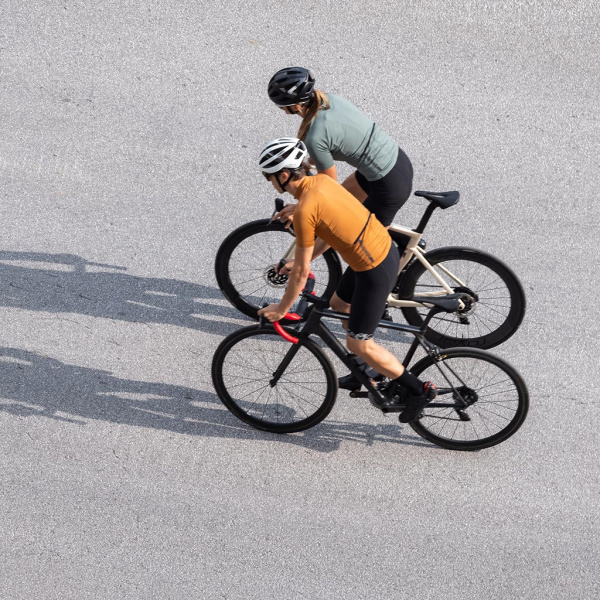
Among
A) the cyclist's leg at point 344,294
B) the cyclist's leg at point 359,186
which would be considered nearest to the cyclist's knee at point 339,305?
the cyclist's leg at point 344,294

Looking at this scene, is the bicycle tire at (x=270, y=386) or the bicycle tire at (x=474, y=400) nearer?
the bicycle tire at (x=474, y=400)

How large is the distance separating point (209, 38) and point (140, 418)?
4.26 m

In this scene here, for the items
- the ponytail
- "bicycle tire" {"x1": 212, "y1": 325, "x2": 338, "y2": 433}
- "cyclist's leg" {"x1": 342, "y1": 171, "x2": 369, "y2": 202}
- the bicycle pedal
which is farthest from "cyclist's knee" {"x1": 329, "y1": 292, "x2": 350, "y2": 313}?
the ponytail

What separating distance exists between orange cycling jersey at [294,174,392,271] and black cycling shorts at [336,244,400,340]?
0.19 feet

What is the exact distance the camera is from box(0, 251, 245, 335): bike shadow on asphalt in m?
6.92

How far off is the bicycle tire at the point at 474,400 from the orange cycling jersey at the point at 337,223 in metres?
0.94

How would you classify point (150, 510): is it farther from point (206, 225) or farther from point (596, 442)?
point (596, 442)

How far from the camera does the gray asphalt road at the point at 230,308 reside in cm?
574

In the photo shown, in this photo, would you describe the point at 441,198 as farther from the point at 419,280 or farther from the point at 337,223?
the point at 337,223

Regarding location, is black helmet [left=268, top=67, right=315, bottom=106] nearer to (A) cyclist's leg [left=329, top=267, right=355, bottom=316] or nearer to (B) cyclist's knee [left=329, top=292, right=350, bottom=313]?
(A) cyclist's leg [left=329, top=267, right=355, bottom=316]

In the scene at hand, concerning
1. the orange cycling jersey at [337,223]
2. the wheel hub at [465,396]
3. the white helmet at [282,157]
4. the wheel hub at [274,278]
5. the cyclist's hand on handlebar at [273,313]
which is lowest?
the wheel hub at [465,396]

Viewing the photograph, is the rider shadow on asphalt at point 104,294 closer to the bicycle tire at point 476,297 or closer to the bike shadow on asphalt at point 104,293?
the bike shadow on asphalt at point 104,293

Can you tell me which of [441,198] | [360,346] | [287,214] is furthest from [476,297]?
[287,214]

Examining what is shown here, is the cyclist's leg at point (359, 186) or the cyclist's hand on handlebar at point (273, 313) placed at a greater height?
the cyclist's leg at point (359, 186)
